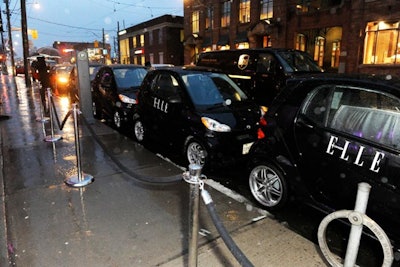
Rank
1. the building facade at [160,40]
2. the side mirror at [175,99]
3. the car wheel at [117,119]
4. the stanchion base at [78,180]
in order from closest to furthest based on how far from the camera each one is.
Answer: the stanchion base at [78,180] < the side mirror at [175,99] < the car wheel at [117,119] < the building facade at [160,40]

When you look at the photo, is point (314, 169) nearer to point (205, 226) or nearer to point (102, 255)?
point (205, 226)

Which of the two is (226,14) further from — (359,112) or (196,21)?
(359,112)

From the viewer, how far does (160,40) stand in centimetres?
3925

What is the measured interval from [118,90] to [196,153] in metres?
3.97

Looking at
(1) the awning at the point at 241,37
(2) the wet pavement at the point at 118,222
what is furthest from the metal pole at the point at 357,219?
(1) the awning at the point at 241,37

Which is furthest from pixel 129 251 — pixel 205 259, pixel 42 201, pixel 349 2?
pixel 349 2

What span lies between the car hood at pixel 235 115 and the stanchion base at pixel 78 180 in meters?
1.95

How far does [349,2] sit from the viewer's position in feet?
57.9

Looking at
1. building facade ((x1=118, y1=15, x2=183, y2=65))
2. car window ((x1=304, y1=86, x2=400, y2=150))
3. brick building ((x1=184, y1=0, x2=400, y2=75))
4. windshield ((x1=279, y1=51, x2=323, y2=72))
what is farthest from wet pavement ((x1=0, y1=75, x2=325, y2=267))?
building facade ((x1=118, y1=15, x2=183, y2=65))

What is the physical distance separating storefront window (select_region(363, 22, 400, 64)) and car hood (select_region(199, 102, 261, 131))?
47.9ft

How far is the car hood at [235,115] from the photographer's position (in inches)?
194

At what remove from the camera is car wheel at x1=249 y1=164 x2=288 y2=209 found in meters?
3.68

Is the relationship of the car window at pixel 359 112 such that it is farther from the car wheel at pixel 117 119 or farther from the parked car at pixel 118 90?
the car wheel at pixel 117 119

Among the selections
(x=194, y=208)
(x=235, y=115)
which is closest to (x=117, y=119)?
(x=235, y=115)
